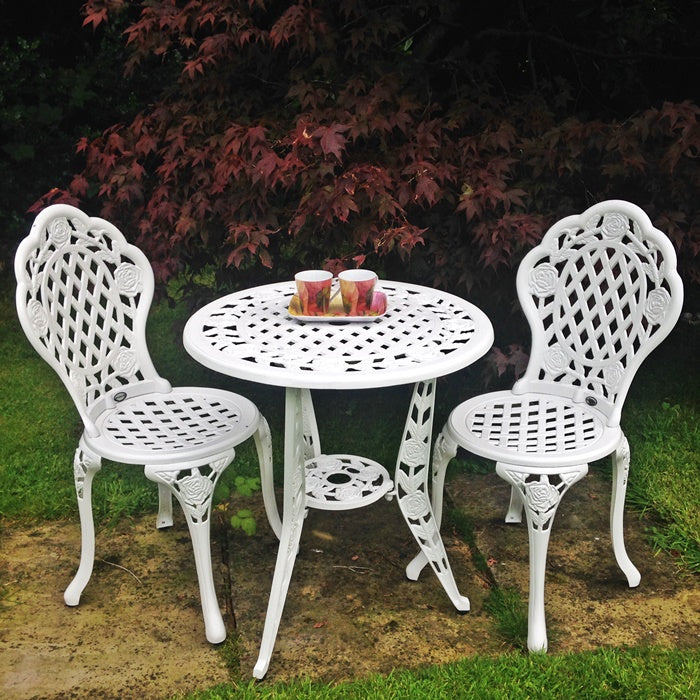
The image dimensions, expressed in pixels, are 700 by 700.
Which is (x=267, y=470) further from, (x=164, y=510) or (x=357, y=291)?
(x=357, y=291)

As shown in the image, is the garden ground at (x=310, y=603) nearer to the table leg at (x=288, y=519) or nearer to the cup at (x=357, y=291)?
the table leg at (x=288, y=519)

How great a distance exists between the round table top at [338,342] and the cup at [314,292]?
1.5 inches

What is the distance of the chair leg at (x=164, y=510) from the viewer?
308 cm

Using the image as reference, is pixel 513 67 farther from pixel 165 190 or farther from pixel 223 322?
pixel 223 322

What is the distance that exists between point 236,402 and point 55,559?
861 mm

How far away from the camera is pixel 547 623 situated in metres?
2.64

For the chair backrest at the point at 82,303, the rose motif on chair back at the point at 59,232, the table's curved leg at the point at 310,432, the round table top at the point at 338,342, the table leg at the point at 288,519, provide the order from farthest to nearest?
the table's curved leg at the point at 310,432, the rose motif on chair back at the point at 59,232, the chair backrest at the point at 82,303, the table leg at the point at 288,519, the round table top at the point at 338,342

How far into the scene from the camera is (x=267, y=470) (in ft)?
9.55

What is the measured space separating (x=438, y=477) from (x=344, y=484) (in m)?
0.32

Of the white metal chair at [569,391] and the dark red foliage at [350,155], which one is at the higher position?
the dark red foliage at [350,155]

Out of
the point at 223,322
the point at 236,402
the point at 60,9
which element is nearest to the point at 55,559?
the point at 236,402

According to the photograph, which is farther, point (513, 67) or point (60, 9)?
point (60, 9)

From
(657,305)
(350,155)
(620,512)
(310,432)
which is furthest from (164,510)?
(657,305)

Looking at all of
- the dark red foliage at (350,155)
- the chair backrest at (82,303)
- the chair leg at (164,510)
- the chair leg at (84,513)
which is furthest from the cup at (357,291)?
the chair leg at (164,510)
